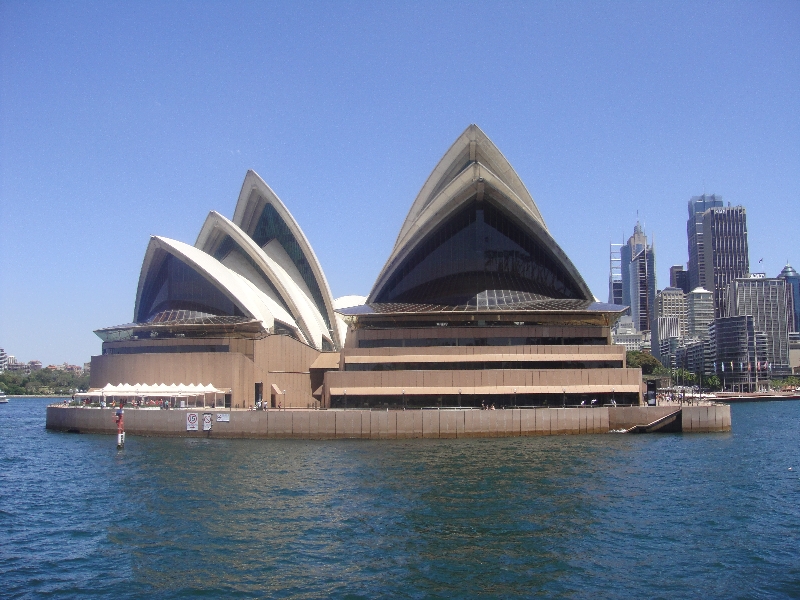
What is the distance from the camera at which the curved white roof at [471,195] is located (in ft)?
192

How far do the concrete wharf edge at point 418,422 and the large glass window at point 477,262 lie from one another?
1283 centimetres

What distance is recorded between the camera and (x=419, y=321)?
185 feet

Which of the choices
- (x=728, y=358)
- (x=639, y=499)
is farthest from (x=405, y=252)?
(x=728, y=358)

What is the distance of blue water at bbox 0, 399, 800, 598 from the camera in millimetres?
18469

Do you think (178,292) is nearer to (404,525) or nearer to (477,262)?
(477,262)

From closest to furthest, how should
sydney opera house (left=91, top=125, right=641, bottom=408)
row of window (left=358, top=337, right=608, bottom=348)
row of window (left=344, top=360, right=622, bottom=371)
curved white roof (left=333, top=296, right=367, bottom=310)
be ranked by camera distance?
sydney opera house (left=91, top=125, right=641, bottom=408) < row of window (left=344, top=360, right=622, bottom=371) < row of window (left=358, top=337, right=608, bottom=348) < curved white roof (left=333, top=296, right=367, bottom=310)

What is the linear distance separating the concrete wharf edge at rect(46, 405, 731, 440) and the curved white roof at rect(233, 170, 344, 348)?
900 inches

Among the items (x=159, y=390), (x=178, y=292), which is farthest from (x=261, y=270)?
(x=159, y=390)

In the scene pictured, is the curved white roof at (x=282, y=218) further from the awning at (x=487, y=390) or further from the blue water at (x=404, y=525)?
the blue water at (x=404, y=525)

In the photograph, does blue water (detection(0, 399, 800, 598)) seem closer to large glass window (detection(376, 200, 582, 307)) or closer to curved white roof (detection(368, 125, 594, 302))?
large glass window (detection(376, 200, 582, 307))

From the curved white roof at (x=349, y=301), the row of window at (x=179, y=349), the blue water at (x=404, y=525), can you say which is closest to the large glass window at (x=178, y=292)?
the row of window at (x=179, y=349)

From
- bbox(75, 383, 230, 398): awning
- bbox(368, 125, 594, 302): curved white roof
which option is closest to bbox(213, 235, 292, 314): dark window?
bbox(368, 125, 594, 302): curved white roof

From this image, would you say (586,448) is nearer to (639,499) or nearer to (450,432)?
(450,432)

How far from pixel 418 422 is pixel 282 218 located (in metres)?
30.5
